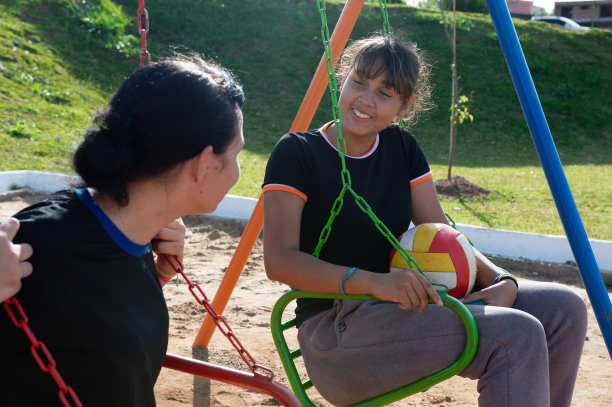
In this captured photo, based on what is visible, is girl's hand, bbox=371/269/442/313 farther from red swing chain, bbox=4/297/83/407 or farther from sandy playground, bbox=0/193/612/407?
sandy playground, bbox=0/193/612/407

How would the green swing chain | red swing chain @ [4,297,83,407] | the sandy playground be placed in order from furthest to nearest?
1. the sandy playground
2. the green swing chain
3. red swing chain @ [4,297,83,407]

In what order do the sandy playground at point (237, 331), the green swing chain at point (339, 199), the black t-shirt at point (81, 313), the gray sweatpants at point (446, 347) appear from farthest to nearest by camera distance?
the sandy playground at point (237, 331)
the green swing chain at point (339, 199)
the gray sweatpants at point (446, 347)
the black t-shirt at point (81, 313)

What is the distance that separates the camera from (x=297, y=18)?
51.5ft

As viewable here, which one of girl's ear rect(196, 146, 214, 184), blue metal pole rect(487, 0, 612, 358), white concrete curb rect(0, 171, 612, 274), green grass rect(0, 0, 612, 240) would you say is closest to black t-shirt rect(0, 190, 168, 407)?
girl's ear rect(196, 146, 214, 184)

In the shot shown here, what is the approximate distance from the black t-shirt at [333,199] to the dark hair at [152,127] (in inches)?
28.2

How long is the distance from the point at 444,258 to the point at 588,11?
1828 inches

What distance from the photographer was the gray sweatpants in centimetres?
190

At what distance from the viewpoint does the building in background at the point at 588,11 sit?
4016 cm

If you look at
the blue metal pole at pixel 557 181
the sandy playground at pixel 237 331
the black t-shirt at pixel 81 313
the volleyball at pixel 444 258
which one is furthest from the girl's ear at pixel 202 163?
the sandy playground at pixel 237 331

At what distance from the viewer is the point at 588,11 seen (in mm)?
43062

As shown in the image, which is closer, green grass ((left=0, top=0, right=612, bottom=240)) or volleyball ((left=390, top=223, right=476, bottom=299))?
volleyball ((left=390, top=223, right=476, bottom=299))

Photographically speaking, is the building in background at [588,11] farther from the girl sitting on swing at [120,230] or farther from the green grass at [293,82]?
the girl sitting on swing at [120,230]

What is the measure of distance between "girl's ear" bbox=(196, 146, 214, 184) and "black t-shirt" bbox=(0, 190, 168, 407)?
9.4 inches

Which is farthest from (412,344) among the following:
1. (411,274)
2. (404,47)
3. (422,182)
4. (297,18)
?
(297,18)
